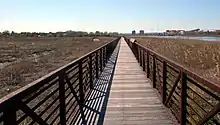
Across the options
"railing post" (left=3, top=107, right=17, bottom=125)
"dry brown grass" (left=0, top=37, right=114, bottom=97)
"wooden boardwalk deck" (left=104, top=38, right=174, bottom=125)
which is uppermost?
"railing post" (left=3, top=107, right=17, bottom=125)

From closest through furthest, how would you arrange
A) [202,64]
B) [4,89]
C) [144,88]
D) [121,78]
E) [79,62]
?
[79,62] → [144,88] → [121,78] → [4,89] → [202,64]

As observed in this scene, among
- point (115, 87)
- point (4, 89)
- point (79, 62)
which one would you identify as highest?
point (79, 62)

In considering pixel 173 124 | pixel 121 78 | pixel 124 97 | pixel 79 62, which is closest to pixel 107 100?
pixel 124 97

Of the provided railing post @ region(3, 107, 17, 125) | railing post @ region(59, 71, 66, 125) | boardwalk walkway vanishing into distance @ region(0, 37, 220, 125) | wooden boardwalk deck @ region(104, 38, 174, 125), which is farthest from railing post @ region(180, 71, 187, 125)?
railing post @ region(3, 107, 17, 125)

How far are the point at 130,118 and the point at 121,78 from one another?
5.05 meters

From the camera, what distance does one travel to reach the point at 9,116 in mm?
2479

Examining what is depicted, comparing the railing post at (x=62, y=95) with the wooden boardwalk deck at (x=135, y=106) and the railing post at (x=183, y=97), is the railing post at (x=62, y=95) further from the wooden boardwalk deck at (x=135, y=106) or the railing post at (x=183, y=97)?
the railing post at (x=183, y=97)

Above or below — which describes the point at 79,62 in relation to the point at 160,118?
above

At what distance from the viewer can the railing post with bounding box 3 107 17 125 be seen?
95.1 inches

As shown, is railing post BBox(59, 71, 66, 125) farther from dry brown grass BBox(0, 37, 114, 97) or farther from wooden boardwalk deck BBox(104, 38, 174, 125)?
dry brown grass BBox(0, 37, 114, 97)

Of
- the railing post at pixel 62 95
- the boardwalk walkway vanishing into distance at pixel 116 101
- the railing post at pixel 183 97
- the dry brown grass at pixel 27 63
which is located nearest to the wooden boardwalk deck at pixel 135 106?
the boardwalk walkway vanishing into distance at pixel 116 101

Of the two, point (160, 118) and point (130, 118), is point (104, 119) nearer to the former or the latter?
point (130, 118)

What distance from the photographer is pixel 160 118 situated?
5.45 metres

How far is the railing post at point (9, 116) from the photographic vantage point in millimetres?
2416
